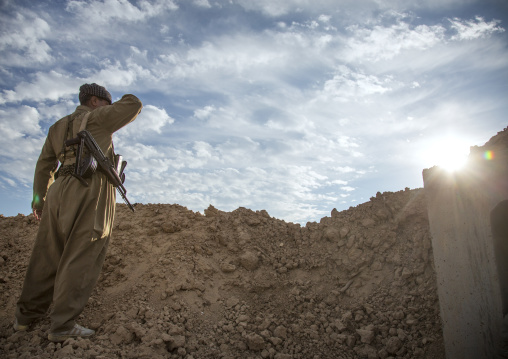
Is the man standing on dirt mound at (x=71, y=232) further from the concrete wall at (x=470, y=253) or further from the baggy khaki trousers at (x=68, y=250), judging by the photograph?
the concrete wall at (x=470, y=253)

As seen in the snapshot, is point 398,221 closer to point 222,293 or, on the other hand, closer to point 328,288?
point 328,288

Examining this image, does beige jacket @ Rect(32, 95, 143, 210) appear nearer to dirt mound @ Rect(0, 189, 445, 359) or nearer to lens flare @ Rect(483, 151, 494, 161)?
dirt mound @ Rect(0, 189, 445, 359)

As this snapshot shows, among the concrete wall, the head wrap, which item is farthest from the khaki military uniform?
the concrete wall

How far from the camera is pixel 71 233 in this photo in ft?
9.13

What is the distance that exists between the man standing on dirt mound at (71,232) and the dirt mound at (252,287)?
8.6 inches

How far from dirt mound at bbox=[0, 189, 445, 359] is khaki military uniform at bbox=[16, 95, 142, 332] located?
26cm

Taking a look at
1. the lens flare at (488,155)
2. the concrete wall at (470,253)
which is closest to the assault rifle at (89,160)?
the concrete wall at (470,253)

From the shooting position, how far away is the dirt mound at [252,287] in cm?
290

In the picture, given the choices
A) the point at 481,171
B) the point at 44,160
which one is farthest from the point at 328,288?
the point at 44,160

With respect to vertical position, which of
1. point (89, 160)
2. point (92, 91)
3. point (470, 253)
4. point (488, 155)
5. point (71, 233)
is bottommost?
point (470, 253)

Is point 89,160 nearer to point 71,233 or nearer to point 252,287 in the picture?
point 71,233

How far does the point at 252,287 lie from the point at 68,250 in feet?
6.56

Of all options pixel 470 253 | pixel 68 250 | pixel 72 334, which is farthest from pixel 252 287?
pixel 470 253

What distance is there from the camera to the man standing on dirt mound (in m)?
2.69
